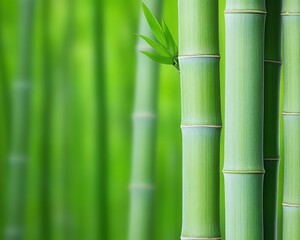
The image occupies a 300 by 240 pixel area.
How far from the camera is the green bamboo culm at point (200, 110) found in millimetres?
716

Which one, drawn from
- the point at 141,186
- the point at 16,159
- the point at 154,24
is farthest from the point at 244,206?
the point at 16,159

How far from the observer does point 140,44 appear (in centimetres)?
129

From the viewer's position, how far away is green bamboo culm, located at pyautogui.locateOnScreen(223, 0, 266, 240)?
27.5 inches

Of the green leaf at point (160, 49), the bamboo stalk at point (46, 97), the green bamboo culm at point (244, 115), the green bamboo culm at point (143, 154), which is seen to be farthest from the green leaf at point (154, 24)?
the bamboo stalk at point (46, 97)

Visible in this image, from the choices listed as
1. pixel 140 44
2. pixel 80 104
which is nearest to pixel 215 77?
pixel 140 44

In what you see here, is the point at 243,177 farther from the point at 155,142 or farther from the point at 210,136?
the point at 155,142

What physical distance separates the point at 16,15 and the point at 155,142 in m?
0.42

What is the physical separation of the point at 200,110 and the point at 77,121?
0.69 metres

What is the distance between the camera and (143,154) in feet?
4.35

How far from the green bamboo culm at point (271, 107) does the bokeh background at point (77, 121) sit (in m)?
0.54

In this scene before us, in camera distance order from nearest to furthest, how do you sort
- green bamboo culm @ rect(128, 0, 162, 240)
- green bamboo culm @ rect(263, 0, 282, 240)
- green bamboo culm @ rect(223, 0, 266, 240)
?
green bamboo culm @ rect(223, 0, 266, 240)
green bamboo culm @ rect(263, 0, 282, 240)
green bamboo culm @ rect(128, 0, 162, 240)

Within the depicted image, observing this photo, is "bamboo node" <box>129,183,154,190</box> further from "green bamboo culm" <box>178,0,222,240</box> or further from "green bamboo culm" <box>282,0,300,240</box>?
"green bamboo culm" <box>178,0,222,240</box>

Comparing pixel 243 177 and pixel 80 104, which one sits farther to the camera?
pixel 80 104

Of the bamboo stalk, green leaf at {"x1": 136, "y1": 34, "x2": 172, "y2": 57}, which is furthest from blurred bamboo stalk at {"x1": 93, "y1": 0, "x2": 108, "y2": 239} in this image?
green leaf at {"x1": 136, "y1": 34, "x2": 172, "y2": 57}
